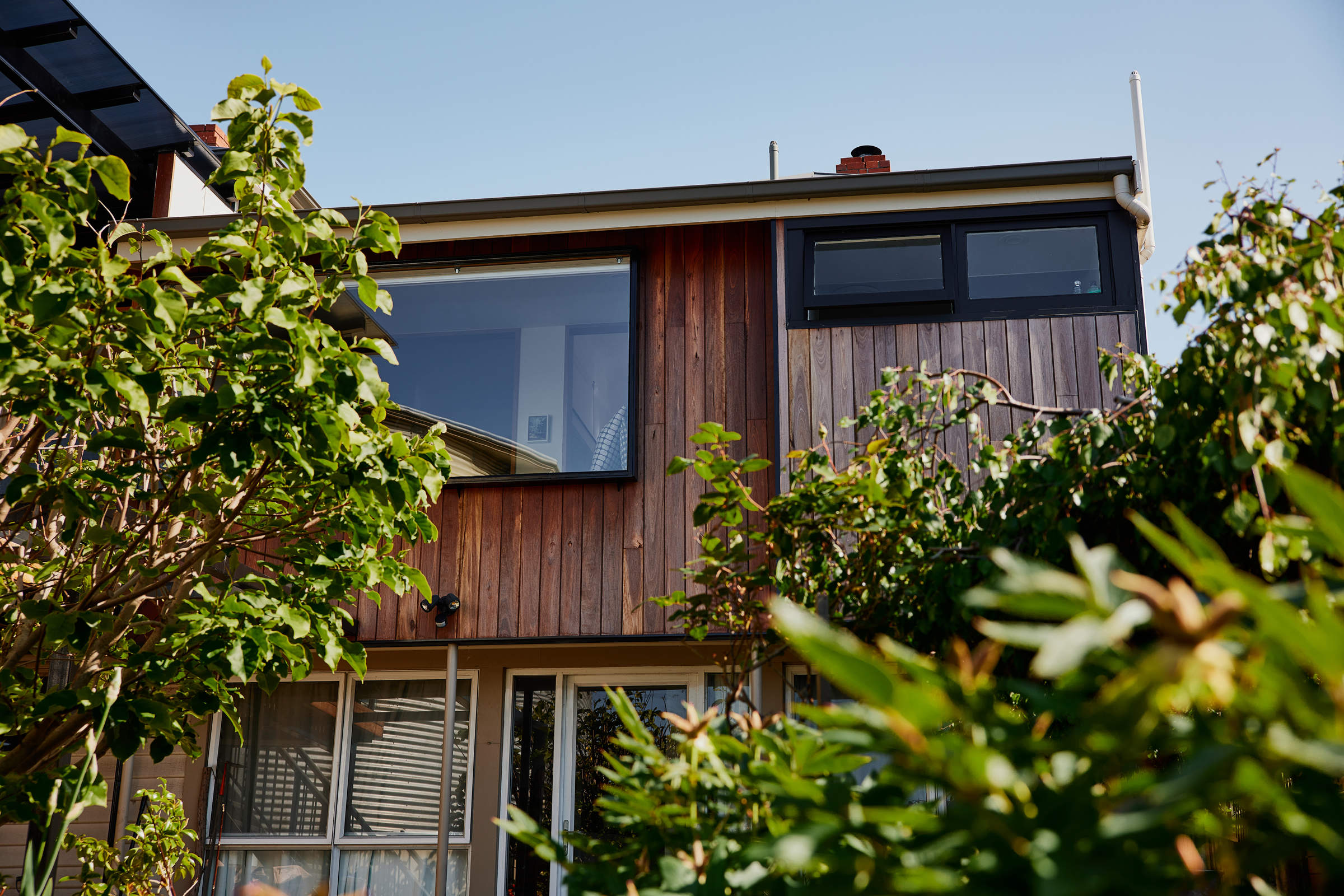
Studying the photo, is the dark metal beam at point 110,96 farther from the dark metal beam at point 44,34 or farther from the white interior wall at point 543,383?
the white interior wall at point 543,383

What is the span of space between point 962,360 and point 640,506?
2021mm

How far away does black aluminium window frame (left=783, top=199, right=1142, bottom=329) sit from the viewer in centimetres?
565

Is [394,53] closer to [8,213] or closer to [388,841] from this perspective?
[388,841]

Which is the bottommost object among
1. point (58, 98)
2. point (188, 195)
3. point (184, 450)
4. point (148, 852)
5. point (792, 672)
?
point (148, 852)

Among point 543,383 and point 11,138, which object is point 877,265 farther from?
point 11,138

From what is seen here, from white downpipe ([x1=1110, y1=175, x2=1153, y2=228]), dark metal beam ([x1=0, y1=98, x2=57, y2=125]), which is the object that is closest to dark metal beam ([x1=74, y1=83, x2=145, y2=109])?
dark metal beam ([x1=0, y1=98, x2=57, y2=125])

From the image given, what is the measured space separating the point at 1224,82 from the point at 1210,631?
8.65 meters

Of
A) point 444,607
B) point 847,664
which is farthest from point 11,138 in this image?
point 444,607

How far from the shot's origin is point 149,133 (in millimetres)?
7855

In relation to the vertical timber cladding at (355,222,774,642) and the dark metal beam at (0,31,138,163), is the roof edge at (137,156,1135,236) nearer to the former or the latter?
the vertical timber cladding at (355,222,774,642)

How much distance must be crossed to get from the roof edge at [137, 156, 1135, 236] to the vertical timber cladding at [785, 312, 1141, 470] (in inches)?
31.9

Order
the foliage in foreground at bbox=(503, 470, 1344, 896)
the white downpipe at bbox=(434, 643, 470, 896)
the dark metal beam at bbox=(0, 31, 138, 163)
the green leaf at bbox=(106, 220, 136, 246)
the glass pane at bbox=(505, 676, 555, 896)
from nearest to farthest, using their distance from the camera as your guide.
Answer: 1. the foliage in foreground at bbox=(503, 470, 1344, 896)
2. the green leaf at bbox=(106, 220, 136, 246)
3. the white downpipe at bbox=(434, 643, 470, 896)
4. the glass pane at bbox=(505, 676, 555, 896)
5. the dark metal beam at bbox=(0, 31, 138, 163)

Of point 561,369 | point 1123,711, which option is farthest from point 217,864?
point 1123,711

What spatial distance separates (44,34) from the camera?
22.5 ft
